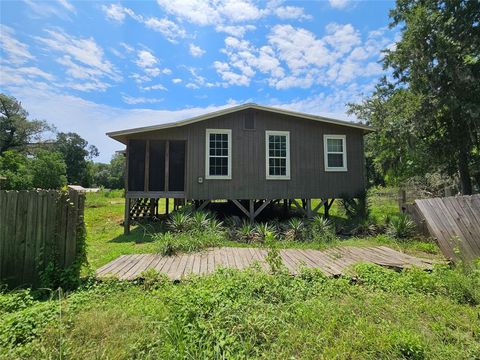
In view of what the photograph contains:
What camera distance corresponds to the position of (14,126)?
36.0 meters

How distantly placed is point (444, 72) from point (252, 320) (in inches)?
557

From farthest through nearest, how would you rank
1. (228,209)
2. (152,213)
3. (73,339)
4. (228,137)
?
1. (228,209)
2. (152,213)
3. (228,137)
4. (73,339)

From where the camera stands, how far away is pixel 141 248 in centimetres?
707

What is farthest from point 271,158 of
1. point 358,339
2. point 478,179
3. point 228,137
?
point 478,179

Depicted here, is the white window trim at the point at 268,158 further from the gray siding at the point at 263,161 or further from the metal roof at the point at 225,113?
the metal roof at the point at 225,113

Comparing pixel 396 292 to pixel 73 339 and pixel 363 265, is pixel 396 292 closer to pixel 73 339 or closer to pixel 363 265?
pixel 363 265

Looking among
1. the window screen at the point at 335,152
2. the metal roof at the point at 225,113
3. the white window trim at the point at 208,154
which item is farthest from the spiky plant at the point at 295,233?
the metal roof at the point at 225,113

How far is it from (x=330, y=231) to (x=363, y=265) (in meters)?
3.74

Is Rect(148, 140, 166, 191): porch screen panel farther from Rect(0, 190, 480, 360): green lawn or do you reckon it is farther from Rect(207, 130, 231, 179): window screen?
Rect(0, 190, 480, 360): green lawn

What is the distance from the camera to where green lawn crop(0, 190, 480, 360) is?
2.53 meters

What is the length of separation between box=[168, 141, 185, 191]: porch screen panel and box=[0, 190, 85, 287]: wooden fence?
248 inches

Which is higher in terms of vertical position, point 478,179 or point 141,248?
point 478,179

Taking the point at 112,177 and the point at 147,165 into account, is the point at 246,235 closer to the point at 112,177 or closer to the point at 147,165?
the point at 147,165

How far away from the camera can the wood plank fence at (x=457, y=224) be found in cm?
487
